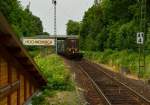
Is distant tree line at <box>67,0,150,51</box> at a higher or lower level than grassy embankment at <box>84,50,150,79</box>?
higher

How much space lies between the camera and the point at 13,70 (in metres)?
12.2

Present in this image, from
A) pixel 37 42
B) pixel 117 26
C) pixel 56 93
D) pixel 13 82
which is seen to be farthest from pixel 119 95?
pixel 117 26

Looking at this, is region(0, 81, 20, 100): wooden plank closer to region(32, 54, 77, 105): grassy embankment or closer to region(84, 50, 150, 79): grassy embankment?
region(32, 54, 77, 105): grassy embankment

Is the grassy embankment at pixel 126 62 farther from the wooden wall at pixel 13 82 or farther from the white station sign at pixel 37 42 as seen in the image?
the wooden wall at pixel 13 82

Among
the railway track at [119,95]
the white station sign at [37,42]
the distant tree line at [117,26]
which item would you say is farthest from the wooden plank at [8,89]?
the distant tree line at [117,26]

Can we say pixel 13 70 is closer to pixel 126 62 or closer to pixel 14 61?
pixel 14 61

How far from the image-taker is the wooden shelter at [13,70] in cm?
1037

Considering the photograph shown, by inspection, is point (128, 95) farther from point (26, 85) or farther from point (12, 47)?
point (12, 47)

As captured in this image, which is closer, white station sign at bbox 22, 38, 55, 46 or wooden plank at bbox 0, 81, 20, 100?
wooden plank at bbox 0, 81, 20, 100

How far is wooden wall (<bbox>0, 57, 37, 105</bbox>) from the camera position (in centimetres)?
1088

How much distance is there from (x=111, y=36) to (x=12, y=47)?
2315 inches

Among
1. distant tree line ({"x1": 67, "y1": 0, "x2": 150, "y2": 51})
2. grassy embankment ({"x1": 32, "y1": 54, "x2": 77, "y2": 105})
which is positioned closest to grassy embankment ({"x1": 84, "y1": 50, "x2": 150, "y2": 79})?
distant tree line ({"x1": 67, "y1": 0, "x2": 150, "y2": 51})

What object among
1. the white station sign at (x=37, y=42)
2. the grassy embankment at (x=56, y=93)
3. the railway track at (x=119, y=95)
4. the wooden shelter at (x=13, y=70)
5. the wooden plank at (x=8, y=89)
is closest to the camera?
the wooden shelter at (x=13, y=70)

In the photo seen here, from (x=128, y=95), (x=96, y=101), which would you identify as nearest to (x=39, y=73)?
(x=96, y=101)
